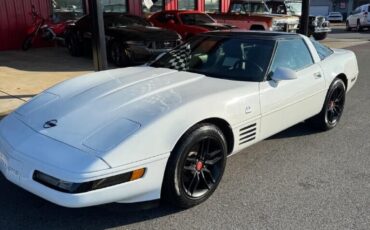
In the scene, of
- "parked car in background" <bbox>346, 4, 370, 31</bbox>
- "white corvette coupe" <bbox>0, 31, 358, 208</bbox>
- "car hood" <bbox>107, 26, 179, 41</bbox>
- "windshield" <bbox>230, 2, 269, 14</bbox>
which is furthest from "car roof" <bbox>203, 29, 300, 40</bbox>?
"parked car in background" <bbox>346, 4, 370, 31</bbox>

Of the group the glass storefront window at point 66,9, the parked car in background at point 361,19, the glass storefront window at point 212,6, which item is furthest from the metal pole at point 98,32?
the parked car in background at point 361,19

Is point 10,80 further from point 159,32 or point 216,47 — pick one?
point 216,47

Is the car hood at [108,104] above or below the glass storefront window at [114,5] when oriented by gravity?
below

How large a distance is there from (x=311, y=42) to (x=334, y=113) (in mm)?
1016

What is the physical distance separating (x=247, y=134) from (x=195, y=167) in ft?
2.34

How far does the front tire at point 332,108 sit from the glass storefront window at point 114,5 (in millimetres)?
11603

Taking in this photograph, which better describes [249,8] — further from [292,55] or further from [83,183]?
[83,183]

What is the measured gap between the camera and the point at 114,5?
15.4 m

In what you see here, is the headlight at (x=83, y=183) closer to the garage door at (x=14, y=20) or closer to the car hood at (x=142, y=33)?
the car hood at (x=142, y=33)

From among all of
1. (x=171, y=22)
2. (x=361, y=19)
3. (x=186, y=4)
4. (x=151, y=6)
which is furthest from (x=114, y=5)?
(x=361, y=19)

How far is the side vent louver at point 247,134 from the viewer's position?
3.64m

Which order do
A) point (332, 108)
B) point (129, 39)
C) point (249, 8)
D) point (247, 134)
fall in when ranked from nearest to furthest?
point (247, 134)
point (332, 108)
point (129, 39)
point (249, 8)

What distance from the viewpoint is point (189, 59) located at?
4.48 metres

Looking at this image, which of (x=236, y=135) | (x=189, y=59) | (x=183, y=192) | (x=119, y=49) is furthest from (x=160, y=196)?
(x=119, y=49)
